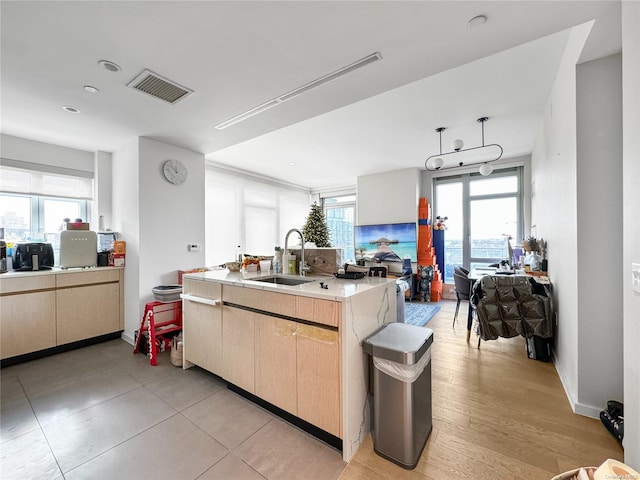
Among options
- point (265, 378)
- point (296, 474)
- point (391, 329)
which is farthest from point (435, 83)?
point (296, 474)

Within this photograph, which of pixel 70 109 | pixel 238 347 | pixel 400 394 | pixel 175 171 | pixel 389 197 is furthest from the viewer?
pixel 389 197

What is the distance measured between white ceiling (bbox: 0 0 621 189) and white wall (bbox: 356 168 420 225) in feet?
7.20

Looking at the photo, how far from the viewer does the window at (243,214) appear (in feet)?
17.2

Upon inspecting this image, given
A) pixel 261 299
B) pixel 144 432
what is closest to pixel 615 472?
pixel 261 299

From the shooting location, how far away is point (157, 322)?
3027mm

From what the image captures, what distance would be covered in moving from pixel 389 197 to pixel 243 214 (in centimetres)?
337

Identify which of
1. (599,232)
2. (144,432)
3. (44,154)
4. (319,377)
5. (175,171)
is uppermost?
(44,154)

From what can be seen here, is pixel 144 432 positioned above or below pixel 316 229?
below

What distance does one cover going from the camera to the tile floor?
149 cm

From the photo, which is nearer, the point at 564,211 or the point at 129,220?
the point at 564,211

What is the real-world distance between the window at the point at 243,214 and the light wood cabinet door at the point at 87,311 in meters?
1.82

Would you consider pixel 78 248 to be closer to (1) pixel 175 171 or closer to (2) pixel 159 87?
(1) pixel 175 171

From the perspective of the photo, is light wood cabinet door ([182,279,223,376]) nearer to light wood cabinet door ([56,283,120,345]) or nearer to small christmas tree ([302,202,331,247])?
light wood cabinet door ([56,283,120,345])

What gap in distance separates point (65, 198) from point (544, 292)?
6136 millimetres
